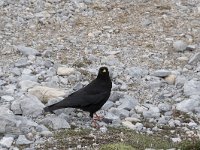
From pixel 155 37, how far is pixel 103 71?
21.4 ft

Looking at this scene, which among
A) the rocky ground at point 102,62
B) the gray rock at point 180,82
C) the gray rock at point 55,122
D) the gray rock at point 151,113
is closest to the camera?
the gray rock at point 55,122

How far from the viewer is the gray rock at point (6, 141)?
10648mm

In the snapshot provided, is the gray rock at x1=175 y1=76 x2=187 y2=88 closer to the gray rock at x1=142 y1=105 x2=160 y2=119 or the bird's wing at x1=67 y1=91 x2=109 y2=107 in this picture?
the gray rock at x1=142 y1=105 x2=160 y2=119

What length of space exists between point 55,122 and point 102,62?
5193 mm

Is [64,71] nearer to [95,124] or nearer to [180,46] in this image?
[95,124]

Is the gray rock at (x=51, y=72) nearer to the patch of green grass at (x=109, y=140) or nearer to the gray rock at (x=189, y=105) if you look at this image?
the gray rock at (x=189, y=105)

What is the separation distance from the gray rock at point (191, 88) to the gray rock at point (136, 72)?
146 centimetres

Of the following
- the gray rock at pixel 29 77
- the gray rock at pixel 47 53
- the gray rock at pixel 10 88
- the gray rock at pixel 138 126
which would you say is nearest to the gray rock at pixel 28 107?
the gray rock at pixel 10 88

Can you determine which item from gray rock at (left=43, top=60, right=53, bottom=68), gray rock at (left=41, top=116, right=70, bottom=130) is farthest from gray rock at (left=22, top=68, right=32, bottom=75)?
gray rock at (left=41, top=116, right=70, bottom=130)

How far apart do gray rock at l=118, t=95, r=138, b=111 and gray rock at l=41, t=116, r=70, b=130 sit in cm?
192

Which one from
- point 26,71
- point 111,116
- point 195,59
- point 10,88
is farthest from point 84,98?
point 195,59

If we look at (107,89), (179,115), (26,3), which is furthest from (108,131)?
(26,3)

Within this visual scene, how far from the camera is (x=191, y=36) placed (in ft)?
62.1

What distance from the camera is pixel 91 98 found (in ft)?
40.5
